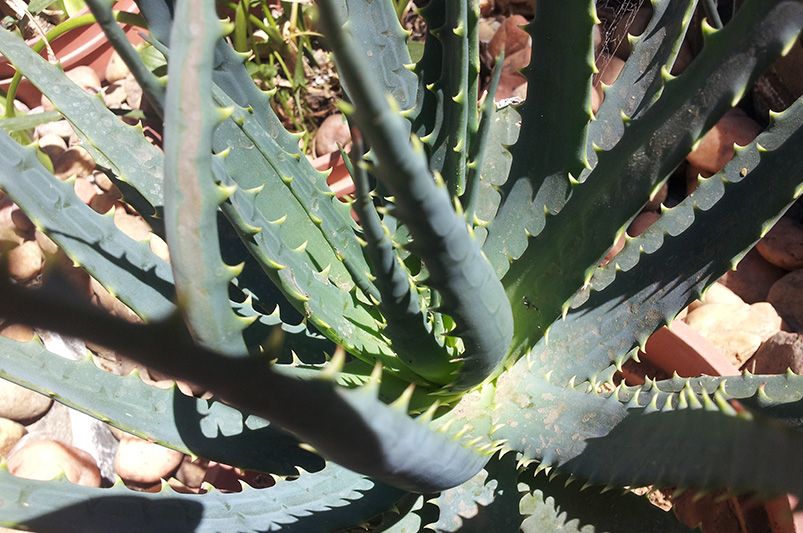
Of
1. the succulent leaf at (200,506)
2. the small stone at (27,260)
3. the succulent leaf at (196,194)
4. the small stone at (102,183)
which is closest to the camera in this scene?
the succulent leaf at (196,194)

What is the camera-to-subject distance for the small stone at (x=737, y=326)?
4.00 feet

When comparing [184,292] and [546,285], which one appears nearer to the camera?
[184,292]

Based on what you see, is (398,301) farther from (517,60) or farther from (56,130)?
(56,130)

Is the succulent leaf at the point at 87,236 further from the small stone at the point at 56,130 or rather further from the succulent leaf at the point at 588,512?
the small stone at the point at 56,130

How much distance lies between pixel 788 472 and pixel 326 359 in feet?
1.87

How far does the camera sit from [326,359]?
0.91 meters

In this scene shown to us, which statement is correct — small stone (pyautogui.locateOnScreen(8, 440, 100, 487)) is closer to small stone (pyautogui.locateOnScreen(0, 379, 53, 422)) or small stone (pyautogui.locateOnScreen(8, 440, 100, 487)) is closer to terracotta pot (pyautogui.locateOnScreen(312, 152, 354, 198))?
small stone (pyautogui.locateOnScreen(0, 379, 53, 422))

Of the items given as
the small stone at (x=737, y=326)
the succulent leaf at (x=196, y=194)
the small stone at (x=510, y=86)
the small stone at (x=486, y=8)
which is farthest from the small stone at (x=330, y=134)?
the succulent leaf at (x=196, y=194)

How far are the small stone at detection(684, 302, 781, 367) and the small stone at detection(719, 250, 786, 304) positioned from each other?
89 mm

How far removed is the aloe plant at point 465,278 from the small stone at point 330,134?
59 cm

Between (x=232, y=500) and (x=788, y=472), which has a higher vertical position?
(x=788, y=472)

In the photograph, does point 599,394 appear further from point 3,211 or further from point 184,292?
point 3,211

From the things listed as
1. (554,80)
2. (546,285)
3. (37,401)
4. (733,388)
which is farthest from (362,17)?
(37,401)

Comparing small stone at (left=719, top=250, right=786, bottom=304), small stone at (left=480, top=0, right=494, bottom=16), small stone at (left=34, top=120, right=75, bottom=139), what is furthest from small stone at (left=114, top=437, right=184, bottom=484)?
small stone at (left=480, top=0, right=494, bottom=16)
